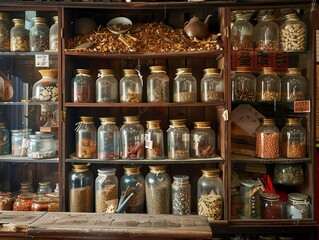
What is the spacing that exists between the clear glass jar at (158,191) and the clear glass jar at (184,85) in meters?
0.54

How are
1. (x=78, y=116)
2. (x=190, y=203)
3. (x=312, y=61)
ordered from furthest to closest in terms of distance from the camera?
1. (x=78, y=116)
2. (x=190, y=203)
3. (x=312, y=61)

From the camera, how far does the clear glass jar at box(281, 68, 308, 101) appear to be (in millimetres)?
2232

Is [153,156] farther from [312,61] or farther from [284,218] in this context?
[312,61]

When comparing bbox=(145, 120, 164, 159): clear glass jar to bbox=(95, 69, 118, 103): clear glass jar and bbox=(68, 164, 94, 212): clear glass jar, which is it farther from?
bbox=(68, 164, 94, 212): clear glass jar

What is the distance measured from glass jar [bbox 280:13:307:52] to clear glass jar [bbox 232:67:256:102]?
31 centimetres

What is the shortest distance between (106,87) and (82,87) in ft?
0.56

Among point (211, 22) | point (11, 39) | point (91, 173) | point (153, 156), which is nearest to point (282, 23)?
point (211, 22)

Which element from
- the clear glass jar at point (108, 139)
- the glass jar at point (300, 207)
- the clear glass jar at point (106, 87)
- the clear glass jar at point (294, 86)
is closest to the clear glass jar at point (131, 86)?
the clear glass jar at point (106, 87)

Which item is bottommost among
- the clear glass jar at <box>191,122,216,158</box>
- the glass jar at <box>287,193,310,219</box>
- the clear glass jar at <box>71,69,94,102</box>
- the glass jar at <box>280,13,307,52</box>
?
the glass jar at <box>287,193,310,219</box>

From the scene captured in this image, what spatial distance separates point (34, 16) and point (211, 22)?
1.33m

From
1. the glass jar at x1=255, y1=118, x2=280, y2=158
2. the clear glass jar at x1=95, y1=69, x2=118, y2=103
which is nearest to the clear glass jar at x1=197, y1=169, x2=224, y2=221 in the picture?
the glass jar at x1=255, y1=118, x2=280, y2=158

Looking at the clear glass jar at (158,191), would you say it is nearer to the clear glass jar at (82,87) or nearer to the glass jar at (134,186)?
the glass jar at (134,186)

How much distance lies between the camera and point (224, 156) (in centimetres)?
219

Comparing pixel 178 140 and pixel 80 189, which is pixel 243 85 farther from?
pixel 80 189
